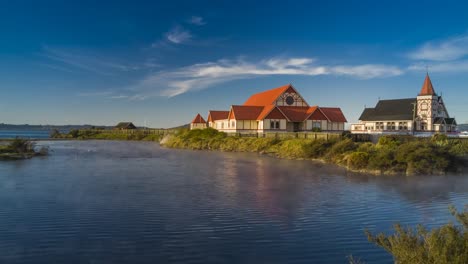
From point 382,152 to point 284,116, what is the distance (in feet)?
93.8

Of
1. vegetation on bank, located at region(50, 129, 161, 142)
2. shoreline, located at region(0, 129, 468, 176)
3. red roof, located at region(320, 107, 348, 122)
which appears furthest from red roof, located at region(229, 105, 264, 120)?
vegetation on bank, located at region(50, 129, 161, 142)

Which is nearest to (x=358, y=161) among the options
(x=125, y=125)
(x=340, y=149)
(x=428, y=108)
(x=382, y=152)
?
(x=382, y=152)

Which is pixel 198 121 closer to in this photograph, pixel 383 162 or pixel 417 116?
pixel 417 116

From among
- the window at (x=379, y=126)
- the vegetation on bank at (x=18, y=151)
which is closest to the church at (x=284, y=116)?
the window at (x=379, y=126)

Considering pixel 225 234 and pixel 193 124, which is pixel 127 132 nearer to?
pixel 193 124

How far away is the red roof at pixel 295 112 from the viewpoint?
55156 mm

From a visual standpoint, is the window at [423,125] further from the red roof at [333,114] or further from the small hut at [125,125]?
the small hut at [125,125]

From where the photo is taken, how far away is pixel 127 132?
9581cm

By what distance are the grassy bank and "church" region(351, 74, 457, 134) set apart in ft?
93.1

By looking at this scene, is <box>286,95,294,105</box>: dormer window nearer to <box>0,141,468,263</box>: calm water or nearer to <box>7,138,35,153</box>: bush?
<box>0,141,468,263</box>: calm water

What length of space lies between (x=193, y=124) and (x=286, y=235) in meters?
67.0

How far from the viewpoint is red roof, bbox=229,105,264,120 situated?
54875 mm

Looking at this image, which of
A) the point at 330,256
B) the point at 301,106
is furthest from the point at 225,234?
the point at 301,106

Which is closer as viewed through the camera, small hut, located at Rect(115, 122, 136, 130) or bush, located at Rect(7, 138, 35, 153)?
bush, located at Rect(7, 138, 35, 153)
